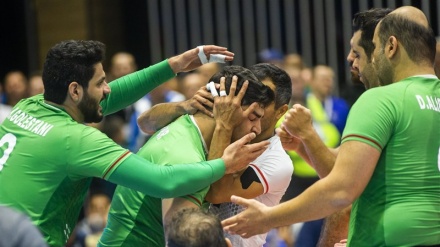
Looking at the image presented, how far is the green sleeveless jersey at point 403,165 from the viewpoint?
13.4 feet

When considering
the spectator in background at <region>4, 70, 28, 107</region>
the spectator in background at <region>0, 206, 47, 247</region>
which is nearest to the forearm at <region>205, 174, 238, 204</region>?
the spectator in background at <region>0, 206, 47, 247</region>

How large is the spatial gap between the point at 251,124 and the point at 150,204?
570mm

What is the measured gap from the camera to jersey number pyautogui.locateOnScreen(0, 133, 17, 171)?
15.5 feet

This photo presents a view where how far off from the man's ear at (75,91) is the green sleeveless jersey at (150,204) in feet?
1.26

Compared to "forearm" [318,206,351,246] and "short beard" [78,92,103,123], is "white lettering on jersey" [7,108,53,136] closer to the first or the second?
"short beard" [78,92,103,123]

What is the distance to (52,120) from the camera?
4691 mm

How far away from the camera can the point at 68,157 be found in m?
4.57

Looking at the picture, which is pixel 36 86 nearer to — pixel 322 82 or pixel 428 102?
pixel 322 82

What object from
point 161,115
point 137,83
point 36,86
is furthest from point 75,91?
point 36,86

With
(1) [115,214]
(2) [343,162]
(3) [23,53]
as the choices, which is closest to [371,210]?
(2) [343,162]

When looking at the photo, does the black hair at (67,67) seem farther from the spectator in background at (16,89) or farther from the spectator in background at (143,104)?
the spectator in background at (16,89)

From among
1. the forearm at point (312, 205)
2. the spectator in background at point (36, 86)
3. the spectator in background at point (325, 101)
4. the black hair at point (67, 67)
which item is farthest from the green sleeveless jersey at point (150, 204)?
the spectator in background at point (36, 86)

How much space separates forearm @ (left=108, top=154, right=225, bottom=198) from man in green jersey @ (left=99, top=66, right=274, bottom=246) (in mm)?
130

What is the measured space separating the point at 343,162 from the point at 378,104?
0.90 ft
